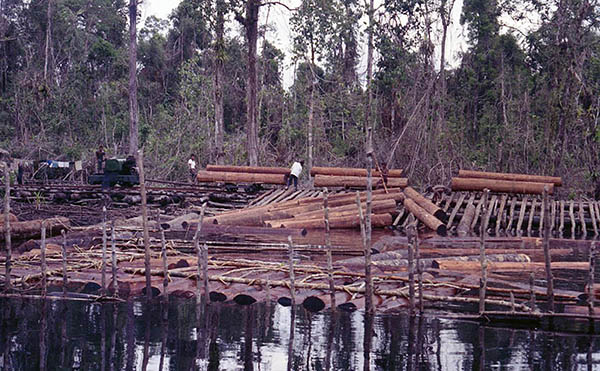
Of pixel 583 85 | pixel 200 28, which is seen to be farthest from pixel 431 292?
pixel 200 28

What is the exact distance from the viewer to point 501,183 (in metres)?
19.8

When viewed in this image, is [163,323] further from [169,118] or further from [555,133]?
[169,118]

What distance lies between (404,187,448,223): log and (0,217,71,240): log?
332 inches

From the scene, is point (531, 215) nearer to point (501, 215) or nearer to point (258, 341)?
point (501, 215)

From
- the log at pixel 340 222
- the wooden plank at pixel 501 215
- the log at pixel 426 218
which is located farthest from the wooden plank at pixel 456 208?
the log at pixel 340 222

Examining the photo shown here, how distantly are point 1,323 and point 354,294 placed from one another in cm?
428

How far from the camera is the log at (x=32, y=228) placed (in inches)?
574

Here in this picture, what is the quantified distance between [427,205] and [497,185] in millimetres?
2768

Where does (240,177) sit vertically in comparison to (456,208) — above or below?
above

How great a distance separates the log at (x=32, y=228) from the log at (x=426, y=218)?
807cm

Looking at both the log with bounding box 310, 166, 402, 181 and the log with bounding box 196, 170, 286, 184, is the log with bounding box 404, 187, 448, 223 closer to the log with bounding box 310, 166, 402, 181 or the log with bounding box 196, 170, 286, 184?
the log with bounding box 310, 166, 402, 181

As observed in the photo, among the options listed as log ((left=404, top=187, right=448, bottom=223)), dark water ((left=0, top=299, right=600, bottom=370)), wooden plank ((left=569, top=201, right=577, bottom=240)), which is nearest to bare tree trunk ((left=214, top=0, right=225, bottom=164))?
log ((left=404, top=187, right=448, bottom=223))

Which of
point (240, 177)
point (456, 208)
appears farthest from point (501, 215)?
point (240, 177)

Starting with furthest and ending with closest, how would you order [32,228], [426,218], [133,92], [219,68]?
[133,92] → [219,68] → [426,218] → [32,228]
